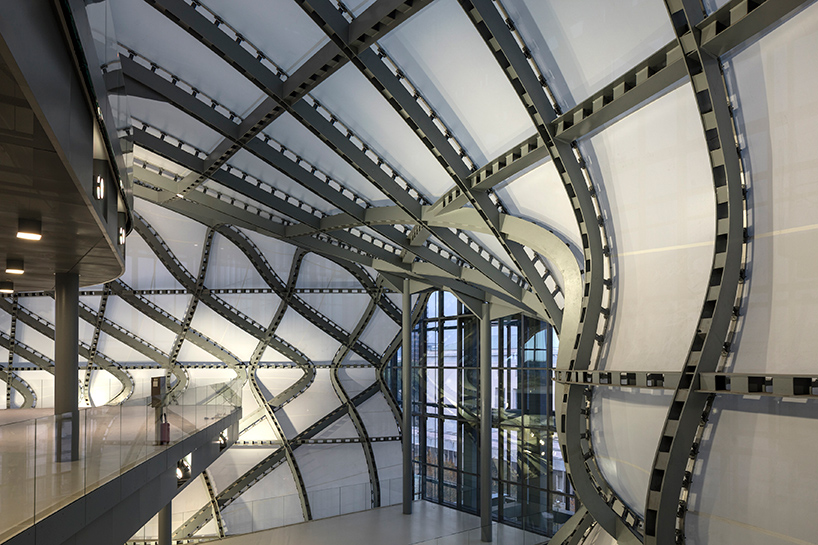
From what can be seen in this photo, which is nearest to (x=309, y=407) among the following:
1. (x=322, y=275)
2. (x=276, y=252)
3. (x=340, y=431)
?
(x=340, y=431)

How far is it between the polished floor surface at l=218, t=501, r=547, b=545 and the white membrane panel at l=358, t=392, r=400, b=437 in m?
4.87

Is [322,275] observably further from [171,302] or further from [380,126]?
[380,126]

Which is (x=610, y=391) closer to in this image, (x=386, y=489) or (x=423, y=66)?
(x=423, y=66)

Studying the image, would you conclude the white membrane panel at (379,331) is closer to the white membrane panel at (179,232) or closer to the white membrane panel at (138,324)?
the white membrane panel at (179,232)

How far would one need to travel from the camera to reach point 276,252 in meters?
35.1

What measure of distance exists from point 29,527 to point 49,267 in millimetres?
7540

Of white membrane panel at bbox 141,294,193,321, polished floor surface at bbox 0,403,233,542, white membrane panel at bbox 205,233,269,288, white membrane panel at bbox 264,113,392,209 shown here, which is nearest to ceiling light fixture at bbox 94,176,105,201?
polished floor surface at bbox 0,403,233,542

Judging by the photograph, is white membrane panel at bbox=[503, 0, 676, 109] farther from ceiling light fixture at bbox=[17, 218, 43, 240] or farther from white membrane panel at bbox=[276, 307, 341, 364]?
white membrane panel at bbox=[276, 307, 341, 364]

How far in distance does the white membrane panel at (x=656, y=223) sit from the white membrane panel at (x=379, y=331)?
25487 mm

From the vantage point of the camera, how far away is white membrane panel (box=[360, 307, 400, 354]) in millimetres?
37031

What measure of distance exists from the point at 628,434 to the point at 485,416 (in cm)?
1675

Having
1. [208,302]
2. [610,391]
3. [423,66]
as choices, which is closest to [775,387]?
[610,391]

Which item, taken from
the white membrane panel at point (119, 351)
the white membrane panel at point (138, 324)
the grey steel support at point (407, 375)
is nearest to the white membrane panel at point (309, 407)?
the grey steel support at point (407, 375)

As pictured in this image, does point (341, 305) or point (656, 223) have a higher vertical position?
point (656, 223)
